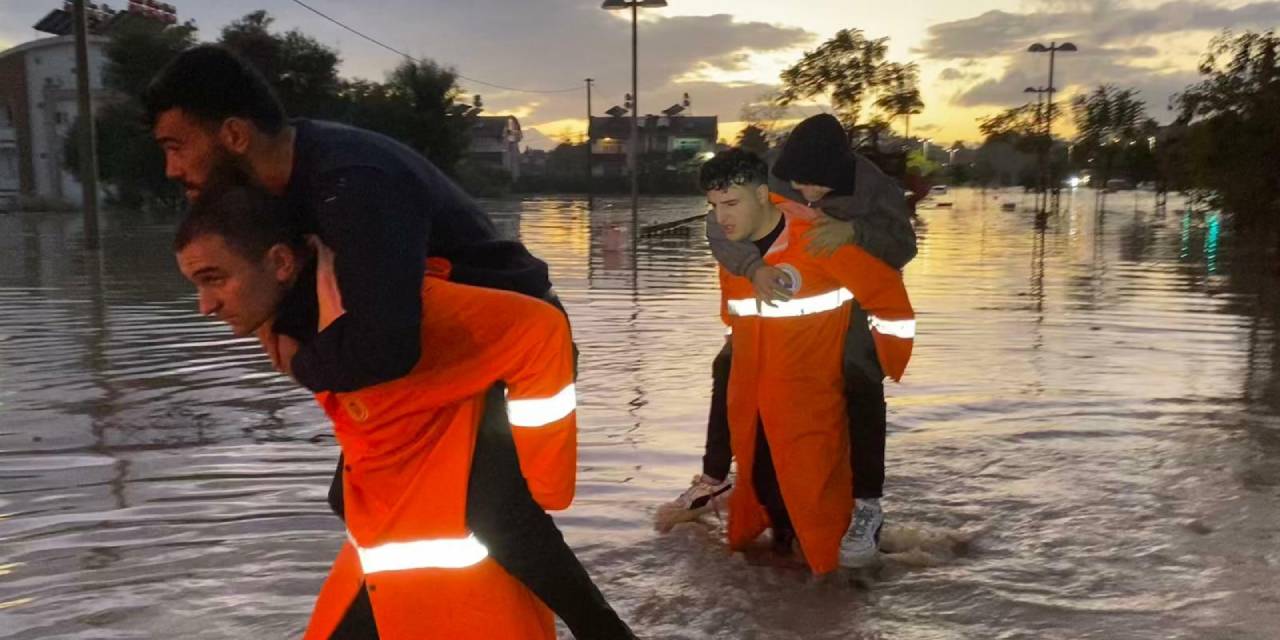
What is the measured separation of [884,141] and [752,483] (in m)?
26.6

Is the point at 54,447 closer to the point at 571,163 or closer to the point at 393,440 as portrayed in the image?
the point at 393,440

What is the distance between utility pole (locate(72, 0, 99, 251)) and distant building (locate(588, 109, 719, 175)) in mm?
82964

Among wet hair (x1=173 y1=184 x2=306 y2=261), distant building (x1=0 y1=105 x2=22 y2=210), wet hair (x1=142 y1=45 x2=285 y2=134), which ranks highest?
distant building (x1=0 y1=105 x2=22 y2=210)

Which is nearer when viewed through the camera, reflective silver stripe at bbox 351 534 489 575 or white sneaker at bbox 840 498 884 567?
reflective silver stripe at bbox 351 534 489 575

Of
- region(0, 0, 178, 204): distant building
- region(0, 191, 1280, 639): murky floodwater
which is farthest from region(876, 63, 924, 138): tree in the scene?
region(0, 0, 178, 204): distant building

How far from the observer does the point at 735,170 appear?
13.6ft

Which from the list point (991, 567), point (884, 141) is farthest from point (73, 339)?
point (884, 141)

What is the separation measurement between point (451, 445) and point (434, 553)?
0.23 m

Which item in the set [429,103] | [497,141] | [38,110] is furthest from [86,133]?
[497,141]

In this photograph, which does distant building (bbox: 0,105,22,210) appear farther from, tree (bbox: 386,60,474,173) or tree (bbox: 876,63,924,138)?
tree (bbox: 876,63,924,138)

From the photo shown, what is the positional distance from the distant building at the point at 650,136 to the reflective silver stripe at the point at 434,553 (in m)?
102

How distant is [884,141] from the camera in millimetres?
29844

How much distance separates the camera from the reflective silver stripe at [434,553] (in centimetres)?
225

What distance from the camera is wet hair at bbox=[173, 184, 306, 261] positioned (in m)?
2.04
